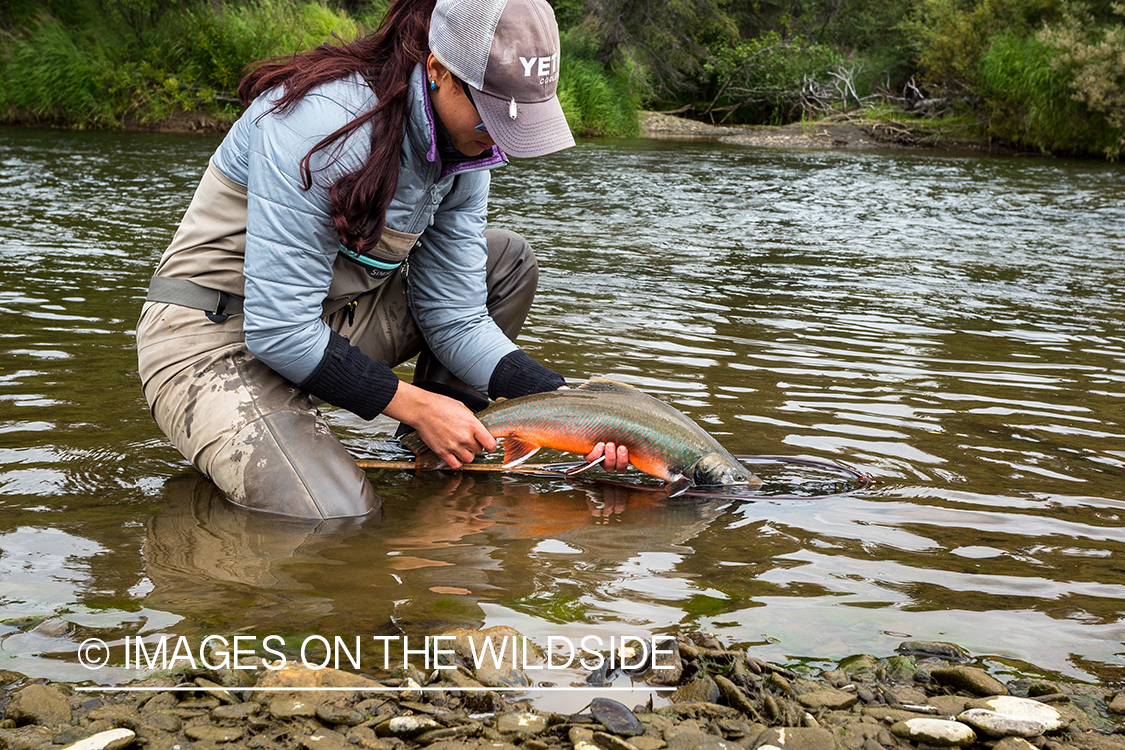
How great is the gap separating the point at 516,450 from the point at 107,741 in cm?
186

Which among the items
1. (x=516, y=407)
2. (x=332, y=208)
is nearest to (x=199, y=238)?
(x=332, y=208)

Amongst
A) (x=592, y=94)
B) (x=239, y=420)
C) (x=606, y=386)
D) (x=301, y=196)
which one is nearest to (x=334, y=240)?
(x=301, y=196)

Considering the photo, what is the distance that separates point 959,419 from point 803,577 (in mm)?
1923

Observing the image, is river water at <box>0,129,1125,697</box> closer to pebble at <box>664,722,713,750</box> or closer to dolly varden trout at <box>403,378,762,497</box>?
dolly varden trout at <box>403,378,762,497</box>

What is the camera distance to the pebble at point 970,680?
2.25 meters

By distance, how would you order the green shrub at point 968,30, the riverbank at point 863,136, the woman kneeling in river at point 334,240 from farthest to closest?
the green shrub at point 968,30 < the riverbank at point 863,136 < the woman kneeling in river at point 334,240

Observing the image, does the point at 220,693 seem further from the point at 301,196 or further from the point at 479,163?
the point at 479,163

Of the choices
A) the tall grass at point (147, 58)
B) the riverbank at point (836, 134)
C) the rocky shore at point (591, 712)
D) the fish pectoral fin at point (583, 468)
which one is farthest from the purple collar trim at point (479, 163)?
the riverbank at point (836, 134)

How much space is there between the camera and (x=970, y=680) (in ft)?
7.45

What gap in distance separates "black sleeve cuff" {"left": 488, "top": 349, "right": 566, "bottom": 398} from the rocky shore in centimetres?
143

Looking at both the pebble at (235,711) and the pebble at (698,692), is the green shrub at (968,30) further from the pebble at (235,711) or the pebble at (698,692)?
the pebble at (235,711)

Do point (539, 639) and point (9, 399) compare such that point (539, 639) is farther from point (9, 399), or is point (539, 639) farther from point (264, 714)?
point (9, 399)

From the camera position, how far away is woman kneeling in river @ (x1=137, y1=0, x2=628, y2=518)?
2855 millimetres

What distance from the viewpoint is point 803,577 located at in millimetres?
2869
